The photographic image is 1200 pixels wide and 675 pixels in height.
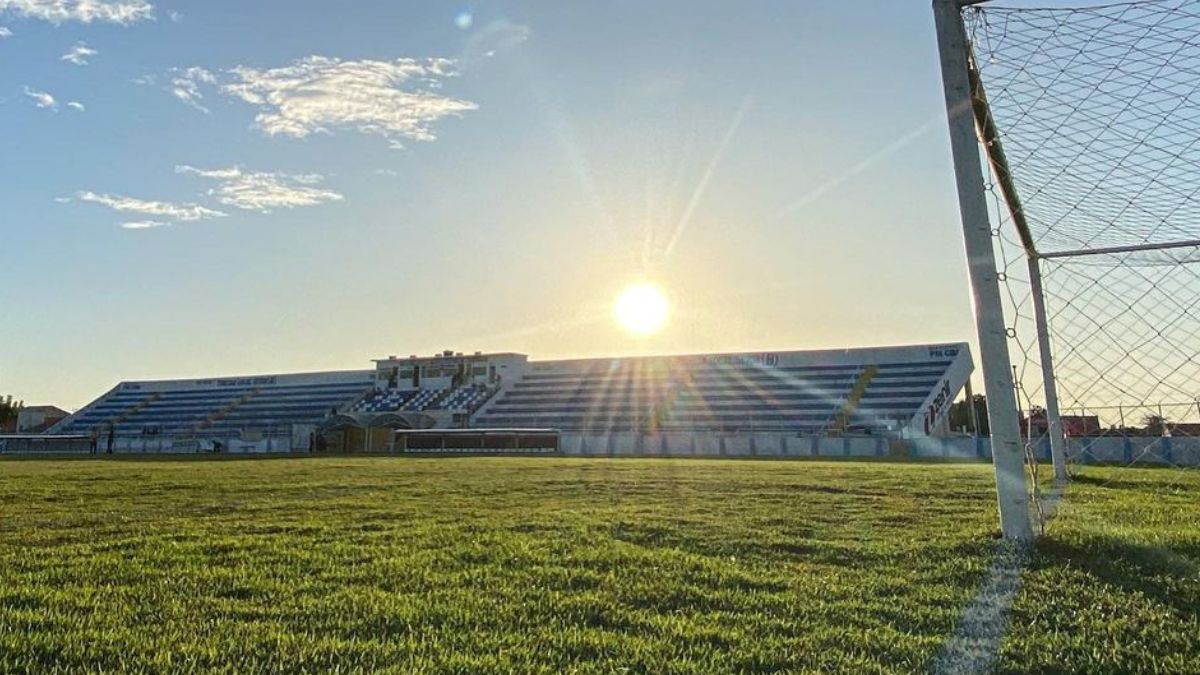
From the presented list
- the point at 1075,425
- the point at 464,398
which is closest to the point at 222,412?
the point at 464,398

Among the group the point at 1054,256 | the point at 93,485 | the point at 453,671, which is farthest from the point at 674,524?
the point at 93,485

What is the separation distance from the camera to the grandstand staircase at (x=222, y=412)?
201 ft

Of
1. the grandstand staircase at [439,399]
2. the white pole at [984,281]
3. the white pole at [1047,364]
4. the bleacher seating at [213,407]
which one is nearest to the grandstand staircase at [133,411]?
the bleacher seating at [213,407]

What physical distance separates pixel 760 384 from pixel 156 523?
145ft

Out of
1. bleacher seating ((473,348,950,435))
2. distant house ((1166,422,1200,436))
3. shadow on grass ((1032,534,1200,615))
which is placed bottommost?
shadow on grass ((1032,534,1200,615))

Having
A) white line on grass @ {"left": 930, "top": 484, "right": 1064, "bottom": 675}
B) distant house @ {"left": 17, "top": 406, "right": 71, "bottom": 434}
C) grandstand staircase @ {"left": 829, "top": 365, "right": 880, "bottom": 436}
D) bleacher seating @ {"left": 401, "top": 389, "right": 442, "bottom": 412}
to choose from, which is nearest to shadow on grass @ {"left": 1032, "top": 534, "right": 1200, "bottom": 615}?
white line on grass @ {"left": 930, "top": 484, "right": 1064, "bottom": 675}

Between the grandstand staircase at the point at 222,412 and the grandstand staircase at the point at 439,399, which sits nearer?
the grandstand staircase at the point at 439,399

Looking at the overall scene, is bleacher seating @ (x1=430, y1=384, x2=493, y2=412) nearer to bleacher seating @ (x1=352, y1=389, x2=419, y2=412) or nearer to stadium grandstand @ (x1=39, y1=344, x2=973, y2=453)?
stadium grandstand @ (x1=39, y1=344, x2=973, y2=453)

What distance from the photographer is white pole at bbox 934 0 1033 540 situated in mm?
5109

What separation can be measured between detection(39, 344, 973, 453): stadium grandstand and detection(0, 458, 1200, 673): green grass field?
98.4ft

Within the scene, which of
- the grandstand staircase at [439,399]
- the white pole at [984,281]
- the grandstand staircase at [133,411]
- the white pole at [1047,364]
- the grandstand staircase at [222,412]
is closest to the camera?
the white pole at [984,281]

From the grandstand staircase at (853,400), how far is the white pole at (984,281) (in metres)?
36.1

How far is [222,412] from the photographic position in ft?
207

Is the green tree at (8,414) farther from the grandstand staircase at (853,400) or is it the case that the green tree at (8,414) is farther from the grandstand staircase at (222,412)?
the grandstand staircase at (853,400)
